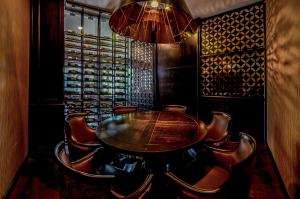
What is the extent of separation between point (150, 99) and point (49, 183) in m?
3.46

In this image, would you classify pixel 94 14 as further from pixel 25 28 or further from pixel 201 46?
pixel 201 46

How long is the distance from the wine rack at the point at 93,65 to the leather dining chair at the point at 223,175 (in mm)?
3079

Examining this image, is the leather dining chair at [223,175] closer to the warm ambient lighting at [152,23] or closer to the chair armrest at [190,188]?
the chair armrest at [190,188]

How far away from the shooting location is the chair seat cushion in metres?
1.50

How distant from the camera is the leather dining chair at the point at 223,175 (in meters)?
1.06

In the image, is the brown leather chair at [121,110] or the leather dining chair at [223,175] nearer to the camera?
the leather dining chair at [223,175]

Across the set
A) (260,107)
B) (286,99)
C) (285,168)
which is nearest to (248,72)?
(260,107)

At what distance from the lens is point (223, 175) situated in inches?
65.2

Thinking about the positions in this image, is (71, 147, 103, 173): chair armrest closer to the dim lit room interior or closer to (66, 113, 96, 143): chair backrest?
the dim lit room interior

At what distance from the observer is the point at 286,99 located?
207cm

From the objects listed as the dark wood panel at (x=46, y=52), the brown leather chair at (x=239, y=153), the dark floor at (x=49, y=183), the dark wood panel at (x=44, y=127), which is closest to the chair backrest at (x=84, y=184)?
the brown leather chair at (x=239, y=153)

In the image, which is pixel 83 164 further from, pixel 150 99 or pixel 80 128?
pixel 150 99

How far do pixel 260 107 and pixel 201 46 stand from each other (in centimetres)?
192

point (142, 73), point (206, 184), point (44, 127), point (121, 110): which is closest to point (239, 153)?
point (206, 184)
